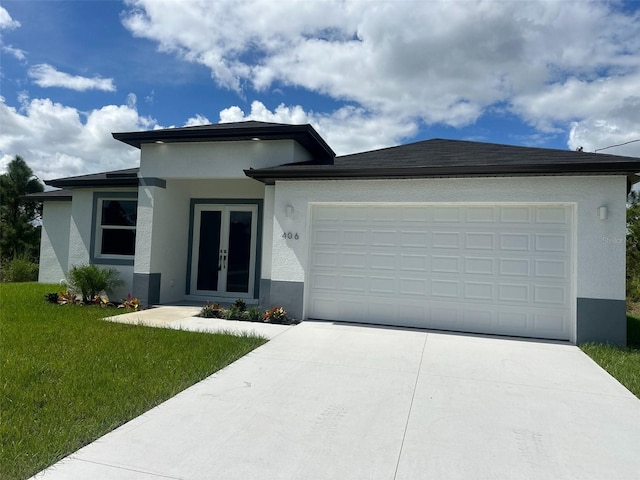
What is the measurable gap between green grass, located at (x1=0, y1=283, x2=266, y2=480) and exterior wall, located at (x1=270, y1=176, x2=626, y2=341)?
107 inches

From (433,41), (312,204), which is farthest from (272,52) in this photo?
(312,204)

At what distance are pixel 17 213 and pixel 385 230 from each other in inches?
905

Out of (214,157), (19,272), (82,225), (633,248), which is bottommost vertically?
(19,272)

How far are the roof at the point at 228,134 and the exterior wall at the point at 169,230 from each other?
127cm

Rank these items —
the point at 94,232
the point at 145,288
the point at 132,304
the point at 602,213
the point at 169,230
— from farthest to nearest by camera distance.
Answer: the point at 94,232, the point at 169,230, the point at 145,288, the point at 132,304, the point at 602,213

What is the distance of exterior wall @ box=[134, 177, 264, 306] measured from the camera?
10.6m

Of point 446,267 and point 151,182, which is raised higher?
point 151,182

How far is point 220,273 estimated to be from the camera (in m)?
11.9

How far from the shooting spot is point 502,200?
25.9 feet

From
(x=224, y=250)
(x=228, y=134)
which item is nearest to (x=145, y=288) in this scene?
(x=224, y=250)

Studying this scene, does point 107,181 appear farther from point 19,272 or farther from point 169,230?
point 19,272

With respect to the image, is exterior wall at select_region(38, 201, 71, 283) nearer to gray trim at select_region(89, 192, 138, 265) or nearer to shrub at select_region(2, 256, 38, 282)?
shrub at select_region(2, 256, 38, 282)

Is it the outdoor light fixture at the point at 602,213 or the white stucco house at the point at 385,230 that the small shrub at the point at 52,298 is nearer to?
the white stucco house at the point at 385,230

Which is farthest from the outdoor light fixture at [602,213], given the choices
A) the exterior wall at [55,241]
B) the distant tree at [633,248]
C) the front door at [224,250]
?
the exterior wall at [55,241]
